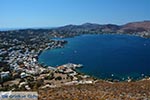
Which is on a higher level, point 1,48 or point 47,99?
point 47,99

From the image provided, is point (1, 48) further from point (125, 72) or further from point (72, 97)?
point (72, 97)

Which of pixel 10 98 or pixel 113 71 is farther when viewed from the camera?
pixel 113 71

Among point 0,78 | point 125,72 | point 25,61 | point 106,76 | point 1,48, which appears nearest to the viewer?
point 0,78

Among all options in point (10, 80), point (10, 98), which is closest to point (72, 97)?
point (10, 98)

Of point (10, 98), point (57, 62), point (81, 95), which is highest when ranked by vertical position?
point (10, 98)

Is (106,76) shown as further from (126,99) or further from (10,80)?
(126,99)

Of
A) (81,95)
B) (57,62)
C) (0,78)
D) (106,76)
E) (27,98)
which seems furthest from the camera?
(57,62)

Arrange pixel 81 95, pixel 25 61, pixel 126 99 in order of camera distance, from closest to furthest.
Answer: pixel 126 99, pixel 81 95, pixel 25 61

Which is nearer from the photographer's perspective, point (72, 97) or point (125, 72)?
point (72, 97)

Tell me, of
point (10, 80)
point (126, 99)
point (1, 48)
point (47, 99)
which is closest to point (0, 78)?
point (10, 80)
